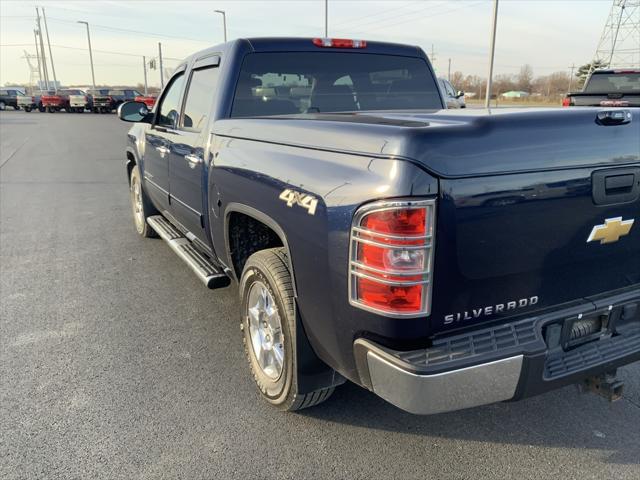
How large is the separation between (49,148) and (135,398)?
1540 cm

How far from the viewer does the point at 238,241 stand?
335 centimetres

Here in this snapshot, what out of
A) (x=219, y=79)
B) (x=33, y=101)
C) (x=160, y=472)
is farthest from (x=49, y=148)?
(x=33, y=101)

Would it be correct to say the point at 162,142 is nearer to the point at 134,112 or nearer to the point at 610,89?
the point at 134,112

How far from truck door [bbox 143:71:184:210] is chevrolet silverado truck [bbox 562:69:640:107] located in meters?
8.82

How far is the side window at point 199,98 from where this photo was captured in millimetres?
3740

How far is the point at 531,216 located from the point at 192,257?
2757 millimetres

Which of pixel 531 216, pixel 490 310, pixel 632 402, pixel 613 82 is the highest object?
pixel 613 82

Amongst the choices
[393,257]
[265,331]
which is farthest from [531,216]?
[265,331]

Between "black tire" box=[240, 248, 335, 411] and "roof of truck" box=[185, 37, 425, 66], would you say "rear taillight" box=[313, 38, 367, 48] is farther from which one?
"black tire" box=[240, 248, 335, 411]

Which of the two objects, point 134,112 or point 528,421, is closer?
point 528,421

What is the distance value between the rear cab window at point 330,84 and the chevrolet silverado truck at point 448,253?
804 millimetres

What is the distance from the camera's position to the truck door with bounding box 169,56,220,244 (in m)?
3.65

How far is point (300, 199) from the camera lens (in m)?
2.29

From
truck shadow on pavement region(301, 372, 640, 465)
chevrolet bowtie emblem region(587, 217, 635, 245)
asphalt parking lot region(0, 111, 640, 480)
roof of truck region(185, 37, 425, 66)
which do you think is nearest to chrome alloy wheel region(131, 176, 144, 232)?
asphalt parking lot region(0, 111, 640, 480)
